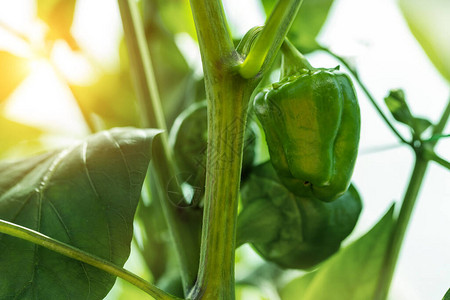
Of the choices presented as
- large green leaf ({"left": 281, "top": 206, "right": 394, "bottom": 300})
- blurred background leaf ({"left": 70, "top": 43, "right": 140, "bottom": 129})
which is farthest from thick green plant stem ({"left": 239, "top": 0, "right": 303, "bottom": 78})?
blurred background leaf ({"left": 70, "top": 43, "right": 140, "bottom": 129})

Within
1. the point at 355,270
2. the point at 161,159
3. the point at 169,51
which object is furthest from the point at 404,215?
the point at 169,51

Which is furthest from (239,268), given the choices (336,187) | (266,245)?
(336,187)

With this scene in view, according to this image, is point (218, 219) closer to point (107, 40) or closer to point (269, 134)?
point (269, 134)

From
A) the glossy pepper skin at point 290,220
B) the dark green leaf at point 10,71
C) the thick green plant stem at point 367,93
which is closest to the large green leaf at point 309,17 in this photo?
the thick green plant stem at point 367,93

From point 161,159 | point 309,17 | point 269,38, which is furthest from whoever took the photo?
point 309,17

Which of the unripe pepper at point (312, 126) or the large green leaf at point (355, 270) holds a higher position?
the unripe pepper at point (312, 126)

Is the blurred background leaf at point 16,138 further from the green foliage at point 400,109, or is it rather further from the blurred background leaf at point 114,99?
the green foliage at point 400,109

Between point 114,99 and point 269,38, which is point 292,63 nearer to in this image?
point 269,38
